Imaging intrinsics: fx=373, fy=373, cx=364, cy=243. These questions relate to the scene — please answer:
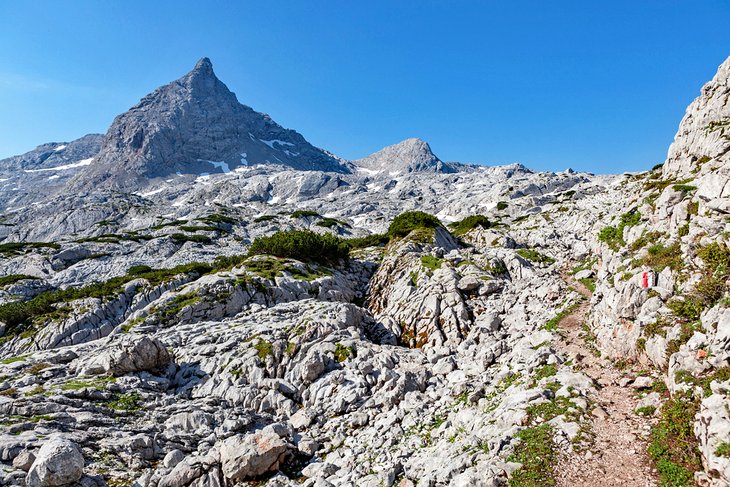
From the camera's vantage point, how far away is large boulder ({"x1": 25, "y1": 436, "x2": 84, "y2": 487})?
1188 cm

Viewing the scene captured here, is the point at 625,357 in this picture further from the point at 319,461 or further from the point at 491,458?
the point at 319,461

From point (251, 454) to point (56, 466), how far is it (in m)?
6.20

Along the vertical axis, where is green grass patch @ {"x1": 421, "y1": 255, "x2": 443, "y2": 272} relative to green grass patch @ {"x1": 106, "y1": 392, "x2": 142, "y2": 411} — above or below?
above

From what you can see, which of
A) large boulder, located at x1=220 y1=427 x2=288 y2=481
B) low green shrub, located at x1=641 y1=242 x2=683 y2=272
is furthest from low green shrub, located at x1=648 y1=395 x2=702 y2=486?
large boulder, located at x1=220 y1=427 x2=288 y2=481

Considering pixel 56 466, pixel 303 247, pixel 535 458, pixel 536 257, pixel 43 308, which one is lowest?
pixel 56 466

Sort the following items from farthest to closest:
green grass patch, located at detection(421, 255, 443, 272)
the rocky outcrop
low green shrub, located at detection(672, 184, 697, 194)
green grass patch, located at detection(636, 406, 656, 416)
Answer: green grass patch, located at detection(421, 255, 443, 272), the rocky outcrop, low green shrub, located at detection(672, 184, 697, 194), green grass patch, located at detection(636, 406, 656, 416)

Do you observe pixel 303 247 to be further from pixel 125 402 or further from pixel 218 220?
pixel 218 220

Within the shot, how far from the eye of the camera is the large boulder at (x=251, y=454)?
47.0ft

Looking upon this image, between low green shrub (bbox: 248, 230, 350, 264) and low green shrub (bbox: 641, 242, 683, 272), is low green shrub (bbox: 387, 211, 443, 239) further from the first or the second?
low green shrub (bbox: 641, 242, 683, 272)

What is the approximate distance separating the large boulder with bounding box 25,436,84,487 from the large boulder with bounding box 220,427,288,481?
476 cm

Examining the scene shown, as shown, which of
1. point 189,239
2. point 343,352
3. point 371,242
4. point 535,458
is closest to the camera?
point 535,458

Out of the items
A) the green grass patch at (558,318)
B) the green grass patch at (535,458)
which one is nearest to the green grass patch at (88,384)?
the green grass patch at (535,458)

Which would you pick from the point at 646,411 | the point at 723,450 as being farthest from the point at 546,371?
the point at 723,450

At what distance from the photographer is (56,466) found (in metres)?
12.1
